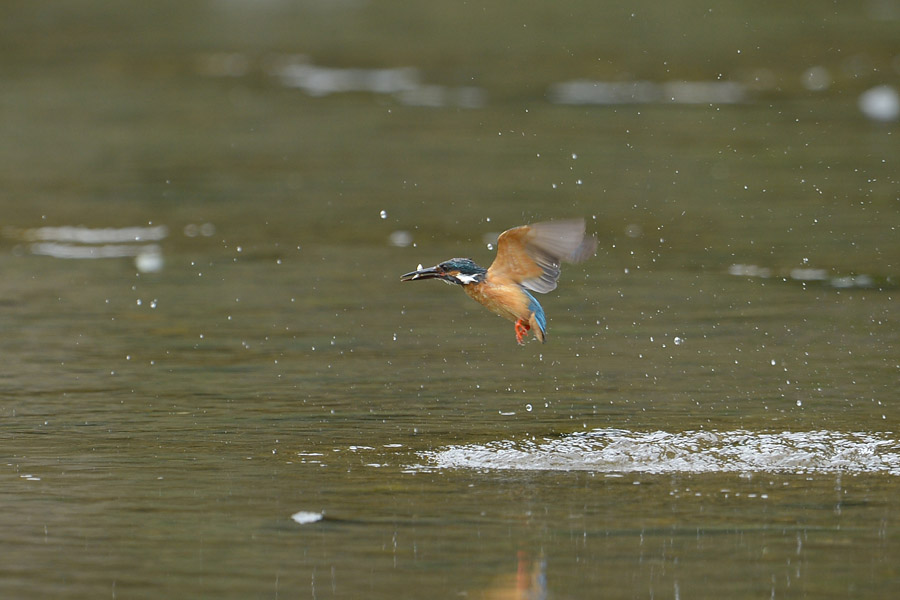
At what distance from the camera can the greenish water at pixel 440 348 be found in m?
5.18

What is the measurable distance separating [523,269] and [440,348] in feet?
6.19

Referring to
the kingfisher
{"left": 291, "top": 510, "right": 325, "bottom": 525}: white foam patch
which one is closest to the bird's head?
the kingfisher

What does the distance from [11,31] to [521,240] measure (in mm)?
20511

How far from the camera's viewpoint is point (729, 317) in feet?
28.9

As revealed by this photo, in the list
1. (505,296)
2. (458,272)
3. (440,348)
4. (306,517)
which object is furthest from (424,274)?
(440,348)

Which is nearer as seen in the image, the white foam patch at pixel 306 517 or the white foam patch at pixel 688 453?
the white foam patch at pixel 306 517

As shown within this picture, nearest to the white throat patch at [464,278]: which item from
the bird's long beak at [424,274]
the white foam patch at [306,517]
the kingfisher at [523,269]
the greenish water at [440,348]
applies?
the kingfisher at [523,269]

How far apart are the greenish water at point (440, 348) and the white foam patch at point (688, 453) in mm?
20

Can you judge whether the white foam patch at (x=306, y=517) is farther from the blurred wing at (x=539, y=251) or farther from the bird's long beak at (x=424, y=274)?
the blurred wing at (x=539, y=251)

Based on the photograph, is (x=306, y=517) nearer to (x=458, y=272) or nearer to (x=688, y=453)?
(x=458, y=272)

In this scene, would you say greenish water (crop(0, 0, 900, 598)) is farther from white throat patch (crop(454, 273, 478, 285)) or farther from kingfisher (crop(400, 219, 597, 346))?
white throat patch (crop(454, 273, 478, 285))

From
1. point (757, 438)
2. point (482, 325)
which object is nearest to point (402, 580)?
point (757, 438)

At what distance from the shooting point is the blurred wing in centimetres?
623

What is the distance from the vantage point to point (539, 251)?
6.36 meters
